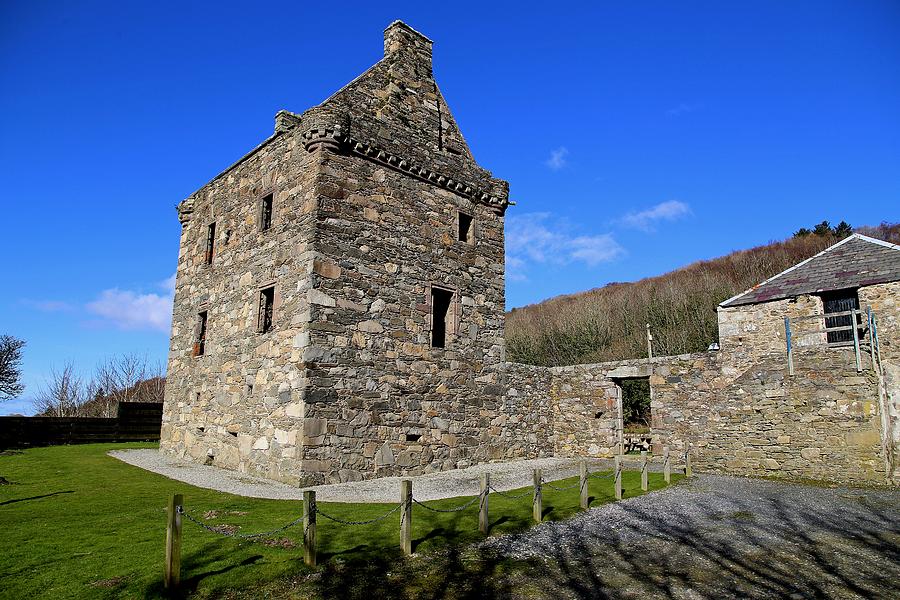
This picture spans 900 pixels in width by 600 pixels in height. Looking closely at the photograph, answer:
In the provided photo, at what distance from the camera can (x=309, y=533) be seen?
6.59 metres

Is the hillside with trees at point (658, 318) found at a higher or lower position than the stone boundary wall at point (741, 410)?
higher

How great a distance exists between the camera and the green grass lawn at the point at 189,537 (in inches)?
238

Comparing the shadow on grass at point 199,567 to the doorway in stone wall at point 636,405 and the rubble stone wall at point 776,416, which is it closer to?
the rubble stone wall at point 776,416

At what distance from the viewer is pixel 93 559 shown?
6719 millimetres

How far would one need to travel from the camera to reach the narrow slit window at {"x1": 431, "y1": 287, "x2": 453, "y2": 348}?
15.5 metres

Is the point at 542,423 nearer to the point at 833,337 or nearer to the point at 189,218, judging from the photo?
the point at 833,337

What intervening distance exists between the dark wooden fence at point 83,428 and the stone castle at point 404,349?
729 cm

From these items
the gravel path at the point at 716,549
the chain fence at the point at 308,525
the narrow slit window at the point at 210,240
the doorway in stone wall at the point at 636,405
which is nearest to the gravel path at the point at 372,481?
the chain fence at the point at 308,525

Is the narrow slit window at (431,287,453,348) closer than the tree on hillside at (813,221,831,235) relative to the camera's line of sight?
Yes

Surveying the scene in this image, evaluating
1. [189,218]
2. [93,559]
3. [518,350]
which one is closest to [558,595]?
[93,559]

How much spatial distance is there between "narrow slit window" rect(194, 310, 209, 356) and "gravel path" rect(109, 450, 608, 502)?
3.18 meters

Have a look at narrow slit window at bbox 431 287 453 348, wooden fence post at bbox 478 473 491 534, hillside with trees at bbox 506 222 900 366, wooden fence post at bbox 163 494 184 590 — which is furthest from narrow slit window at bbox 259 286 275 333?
hillside with trees at bbox 506 222 900 366

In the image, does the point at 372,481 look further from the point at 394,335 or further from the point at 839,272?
the point at 839,272

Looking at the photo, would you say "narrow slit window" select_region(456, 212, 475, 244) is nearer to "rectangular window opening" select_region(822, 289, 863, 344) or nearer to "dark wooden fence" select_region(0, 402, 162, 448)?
"rectangular window opening" select_region(822, 289, 863, 344)
